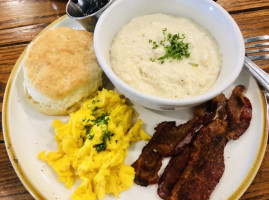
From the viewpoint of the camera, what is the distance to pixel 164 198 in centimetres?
195

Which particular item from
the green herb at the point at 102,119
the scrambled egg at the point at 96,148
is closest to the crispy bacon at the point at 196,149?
the scrambled egg at the point at 96,148

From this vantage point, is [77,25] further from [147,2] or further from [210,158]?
[210,158]

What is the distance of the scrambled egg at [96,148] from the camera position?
78.2 inches

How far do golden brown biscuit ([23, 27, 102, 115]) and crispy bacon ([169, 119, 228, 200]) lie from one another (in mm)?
1029

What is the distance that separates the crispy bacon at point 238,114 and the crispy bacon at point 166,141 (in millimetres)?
94

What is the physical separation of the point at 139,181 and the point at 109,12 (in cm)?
144

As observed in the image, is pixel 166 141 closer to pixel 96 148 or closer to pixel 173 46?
pixel 96 148

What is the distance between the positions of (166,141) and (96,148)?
1.83 ft

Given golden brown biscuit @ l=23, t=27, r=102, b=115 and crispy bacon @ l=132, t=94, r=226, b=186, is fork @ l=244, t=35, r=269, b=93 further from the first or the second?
golden brown biscuit @ l=23, t=27, r=102, b=115

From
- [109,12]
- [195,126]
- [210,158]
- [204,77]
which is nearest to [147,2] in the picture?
[109,12]

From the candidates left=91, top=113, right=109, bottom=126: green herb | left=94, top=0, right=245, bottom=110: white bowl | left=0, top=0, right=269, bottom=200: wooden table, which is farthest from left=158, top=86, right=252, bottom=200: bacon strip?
left=0, top=0, right=269, bottom=200: wooden table

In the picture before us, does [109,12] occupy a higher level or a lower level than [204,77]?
higher

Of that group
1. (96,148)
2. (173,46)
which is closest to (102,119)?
(96,148)

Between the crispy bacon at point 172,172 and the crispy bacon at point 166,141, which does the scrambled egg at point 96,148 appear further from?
the crispy bacon at point 172,172
